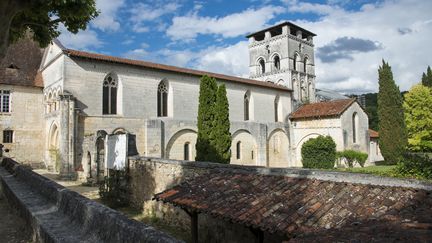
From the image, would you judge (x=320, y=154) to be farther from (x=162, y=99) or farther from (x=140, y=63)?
(x=140, y=63)

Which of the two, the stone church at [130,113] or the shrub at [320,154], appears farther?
the shrub at [320,154]

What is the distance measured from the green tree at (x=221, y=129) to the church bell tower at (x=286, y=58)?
1674cm

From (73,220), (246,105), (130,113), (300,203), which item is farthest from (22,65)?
(300,203)

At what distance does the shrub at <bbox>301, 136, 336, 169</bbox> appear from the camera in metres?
24.7

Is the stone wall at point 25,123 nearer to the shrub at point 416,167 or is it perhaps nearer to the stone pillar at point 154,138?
the stone pillar at point 154,138

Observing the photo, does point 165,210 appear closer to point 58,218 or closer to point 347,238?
point 58,218

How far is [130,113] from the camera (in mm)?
23281

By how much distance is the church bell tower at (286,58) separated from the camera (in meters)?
38.8

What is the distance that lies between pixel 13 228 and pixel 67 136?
15126 mm

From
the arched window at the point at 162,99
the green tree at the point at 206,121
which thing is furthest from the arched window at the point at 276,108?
the green tree at the point at 206,121

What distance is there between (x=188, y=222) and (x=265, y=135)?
20.7m

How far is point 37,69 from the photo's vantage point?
2680 centimetres

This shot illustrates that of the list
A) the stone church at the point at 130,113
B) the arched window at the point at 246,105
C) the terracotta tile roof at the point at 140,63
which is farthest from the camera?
the arched window at the point at 246,105

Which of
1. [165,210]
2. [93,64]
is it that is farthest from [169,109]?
[165,210]
